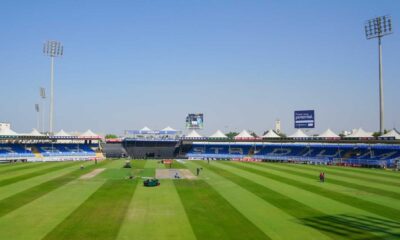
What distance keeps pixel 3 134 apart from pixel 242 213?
273 ft

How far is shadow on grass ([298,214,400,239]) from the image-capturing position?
79.1 feet

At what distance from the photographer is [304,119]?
101688 millimetres

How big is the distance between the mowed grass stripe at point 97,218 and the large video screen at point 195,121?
83.2 m

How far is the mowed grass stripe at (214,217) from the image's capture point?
24047 mm

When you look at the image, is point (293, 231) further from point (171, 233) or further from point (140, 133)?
point (140, 133)

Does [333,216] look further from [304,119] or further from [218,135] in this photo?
[218,135]

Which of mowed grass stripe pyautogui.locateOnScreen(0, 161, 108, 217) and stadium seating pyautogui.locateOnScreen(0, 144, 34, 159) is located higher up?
stadium seating pyautogui.locateOnScreen(0, 144, 34, 159)

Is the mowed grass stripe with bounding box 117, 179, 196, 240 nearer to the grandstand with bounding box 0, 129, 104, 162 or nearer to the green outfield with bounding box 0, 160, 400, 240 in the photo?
the green outfield with bounding box 0, 160, 400, 240

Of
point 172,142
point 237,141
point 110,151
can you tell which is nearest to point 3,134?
point 110,151

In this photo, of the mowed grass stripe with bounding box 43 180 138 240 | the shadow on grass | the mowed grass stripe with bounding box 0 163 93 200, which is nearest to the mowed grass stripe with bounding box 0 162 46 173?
the mowed grass stripe with bounding box 0 163 93 200

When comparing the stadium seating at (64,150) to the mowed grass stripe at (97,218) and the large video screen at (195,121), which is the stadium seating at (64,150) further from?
the mowed grass stripe at (97,218)

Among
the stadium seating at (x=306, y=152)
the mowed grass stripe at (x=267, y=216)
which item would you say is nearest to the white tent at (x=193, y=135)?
the stadium seating at (x=306, y=152)

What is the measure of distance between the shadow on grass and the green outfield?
0.06 m

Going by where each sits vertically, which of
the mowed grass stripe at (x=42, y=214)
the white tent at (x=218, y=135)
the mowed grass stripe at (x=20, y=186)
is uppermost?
the white tent at (x=218, y=135)
